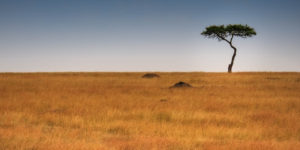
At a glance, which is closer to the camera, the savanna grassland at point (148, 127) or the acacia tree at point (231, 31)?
the savanna grassland at point (148, 127)

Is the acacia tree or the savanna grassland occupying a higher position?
the acacia tree

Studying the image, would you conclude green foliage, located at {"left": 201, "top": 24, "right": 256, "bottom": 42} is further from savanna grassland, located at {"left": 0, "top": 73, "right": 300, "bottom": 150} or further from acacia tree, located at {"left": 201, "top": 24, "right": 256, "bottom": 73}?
savanna grassland, located at {"left": 0, "top": 73, "right": 300, "bottom": 150}

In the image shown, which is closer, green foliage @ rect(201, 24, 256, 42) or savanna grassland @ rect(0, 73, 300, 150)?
savanna grassland @ rect(0, 73, 300, 150)

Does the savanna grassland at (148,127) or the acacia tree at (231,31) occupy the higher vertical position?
the acacia tree at (231,31)

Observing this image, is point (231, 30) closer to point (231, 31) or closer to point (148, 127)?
point (231, 31)

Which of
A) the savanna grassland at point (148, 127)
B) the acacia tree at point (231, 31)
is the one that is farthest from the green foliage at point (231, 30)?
the savanna grassland at point (148, 127)

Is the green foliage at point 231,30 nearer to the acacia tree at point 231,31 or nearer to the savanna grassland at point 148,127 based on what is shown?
the acacia tree at point 231,31

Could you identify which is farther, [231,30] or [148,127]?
[231,30]

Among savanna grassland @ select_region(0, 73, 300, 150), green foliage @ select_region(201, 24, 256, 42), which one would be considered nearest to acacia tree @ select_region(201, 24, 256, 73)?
green foliage @ select_region(201, 24, 256, 42)

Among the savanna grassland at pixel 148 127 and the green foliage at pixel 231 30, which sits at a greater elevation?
the green foliage at pixel 231 30

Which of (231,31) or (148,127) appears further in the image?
(231,31)

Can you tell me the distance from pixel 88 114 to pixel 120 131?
361 centimetres

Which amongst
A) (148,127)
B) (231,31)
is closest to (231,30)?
(231,31)

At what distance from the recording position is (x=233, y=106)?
16.9m
